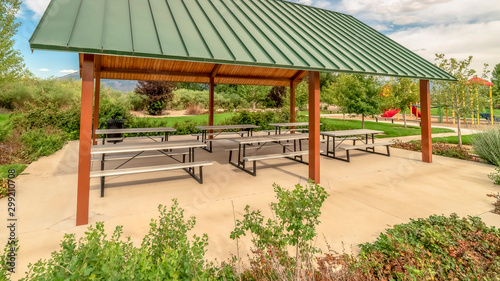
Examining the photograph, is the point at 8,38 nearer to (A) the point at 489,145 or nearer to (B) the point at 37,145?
(B) the point at 37,145

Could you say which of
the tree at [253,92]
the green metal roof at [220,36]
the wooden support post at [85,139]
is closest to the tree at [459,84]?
A: the green metal roof at [220,36]

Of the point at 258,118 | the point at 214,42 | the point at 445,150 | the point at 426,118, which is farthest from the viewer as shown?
the point at 258,118

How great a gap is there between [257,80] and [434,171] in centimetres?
798

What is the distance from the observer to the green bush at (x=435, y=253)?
2.26 m

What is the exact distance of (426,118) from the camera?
7.45m

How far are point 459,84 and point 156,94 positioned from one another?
26284 mm

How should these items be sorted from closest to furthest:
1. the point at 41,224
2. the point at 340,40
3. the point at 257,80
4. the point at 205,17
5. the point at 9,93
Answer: the point at 41,224
the point at 205,17
the point at 340,40
the point at 257,80
the point at 9,93

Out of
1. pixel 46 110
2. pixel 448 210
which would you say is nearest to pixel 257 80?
pixel 448 210

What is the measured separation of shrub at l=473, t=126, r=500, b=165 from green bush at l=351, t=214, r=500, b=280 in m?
5.76

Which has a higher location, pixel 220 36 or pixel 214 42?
pixel 220 36

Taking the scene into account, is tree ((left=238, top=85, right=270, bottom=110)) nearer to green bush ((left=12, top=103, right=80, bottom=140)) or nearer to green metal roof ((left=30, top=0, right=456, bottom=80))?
green bush ((left=12, top=103, right=80, bottom=140))

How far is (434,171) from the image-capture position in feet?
21.4

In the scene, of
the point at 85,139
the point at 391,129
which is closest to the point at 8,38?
the point at 85,139

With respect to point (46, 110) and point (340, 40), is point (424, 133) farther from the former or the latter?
point (46, 110)
